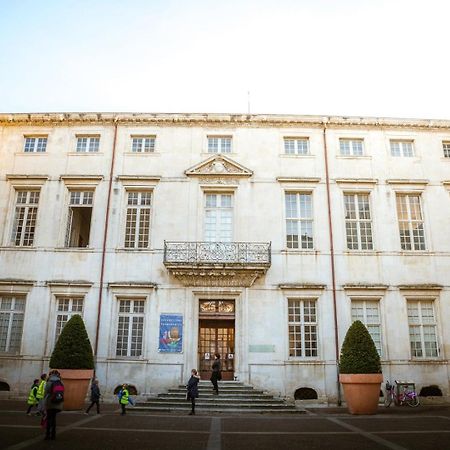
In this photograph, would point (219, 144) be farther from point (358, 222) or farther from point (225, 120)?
point (358, 222)

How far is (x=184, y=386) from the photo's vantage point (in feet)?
60.7

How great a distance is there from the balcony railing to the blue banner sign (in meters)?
2.40

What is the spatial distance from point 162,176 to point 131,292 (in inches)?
224

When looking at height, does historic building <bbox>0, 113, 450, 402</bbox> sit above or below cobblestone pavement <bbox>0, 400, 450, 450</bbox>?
above

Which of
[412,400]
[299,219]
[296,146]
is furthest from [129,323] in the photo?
[412,400]

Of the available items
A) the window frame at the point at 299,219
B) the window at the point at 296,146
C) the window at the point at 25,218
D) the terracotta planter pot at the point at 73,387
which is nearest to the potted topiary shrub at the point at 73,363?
the terracotta planter pot at the point at 73,387

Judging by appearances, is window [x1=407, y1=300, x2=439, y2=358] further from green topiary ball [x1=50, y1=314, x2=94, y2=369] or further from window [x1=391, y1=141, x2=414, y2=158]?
green topiary ball [x1=50, y1=314, x2=94, y2=369]

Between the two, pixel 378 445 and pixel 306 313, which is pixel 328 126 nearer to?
pixel 306 313

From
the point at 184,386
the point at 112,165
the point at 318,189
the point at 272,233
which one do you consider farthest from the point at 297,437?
the point at 112,165

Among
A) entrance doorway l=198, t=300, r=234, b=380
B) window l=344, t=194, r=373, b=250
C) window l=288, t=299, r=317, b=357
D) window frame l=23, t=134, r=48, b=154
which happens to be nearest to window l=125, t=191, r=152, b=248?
entrance doorway l=198, t=300, r=234, b=380

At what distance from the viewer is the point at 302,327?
64.6 feet

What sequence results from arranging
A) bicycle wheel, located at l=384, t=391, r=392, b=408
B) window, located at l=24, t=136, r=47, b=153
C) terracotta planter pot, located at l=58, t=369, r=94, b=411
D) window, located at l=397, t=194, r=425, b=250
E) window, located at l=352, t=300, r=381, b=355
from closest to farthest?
terracotta planter pot, located at l=58, t=369, r=94, b=411
bicycle wheel, located at l=384, t=391, r=392, b=408
window, located at l=352, t=300, r=381, b=355
window, located at l=397, t=194, r=425, b=250
window, located at l=24, t=136, r=47, b=153

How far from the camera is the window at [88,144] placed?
2228cm

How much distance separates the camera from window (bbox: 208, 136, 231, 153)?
2227 cm
